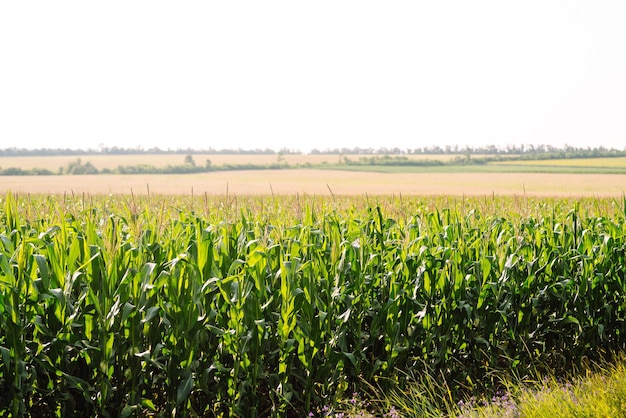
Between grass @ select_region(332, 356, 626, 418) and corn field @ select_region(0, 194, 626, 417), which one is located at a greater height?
corn field @ select_region(0, 194, 626, 417)

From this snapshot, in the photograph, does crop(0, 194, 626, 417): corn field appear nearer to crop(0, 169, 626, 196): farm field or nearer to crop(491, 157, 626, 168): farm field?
crop(0, 169, 626, 196): farm field

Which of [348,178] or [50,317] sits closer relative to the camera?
[50,317]

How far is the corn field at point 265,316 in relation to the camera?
5117mm

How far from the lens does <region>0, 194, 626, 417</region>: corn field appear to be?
16.8 feet

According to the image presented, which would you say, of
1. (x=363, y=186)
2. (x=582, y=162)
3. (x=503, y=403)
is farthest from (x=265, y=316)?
(x=582, y=162)

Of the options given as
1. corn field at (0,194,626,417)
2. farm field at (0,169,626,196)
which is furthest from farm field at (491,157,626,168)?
corn field at (0,194,626,417)

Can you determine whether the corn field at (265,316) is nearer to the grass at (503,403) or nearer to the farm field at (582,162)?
the grass at (503,403)

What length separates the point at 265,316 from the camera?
19.1ft

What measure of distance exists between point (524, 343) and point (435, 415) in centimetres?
198

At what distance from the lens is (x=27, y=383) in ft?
16.8

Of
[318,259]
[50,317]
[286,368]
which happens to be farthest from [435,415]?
[50,317]

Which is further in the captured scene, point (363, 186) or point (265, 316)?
point (363, 186)

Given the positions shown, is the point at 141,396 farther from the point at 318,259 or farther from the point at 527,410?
the point at 527,410

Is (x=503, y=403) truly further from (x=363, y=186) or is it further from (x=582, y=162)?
(x=582, y=162)
